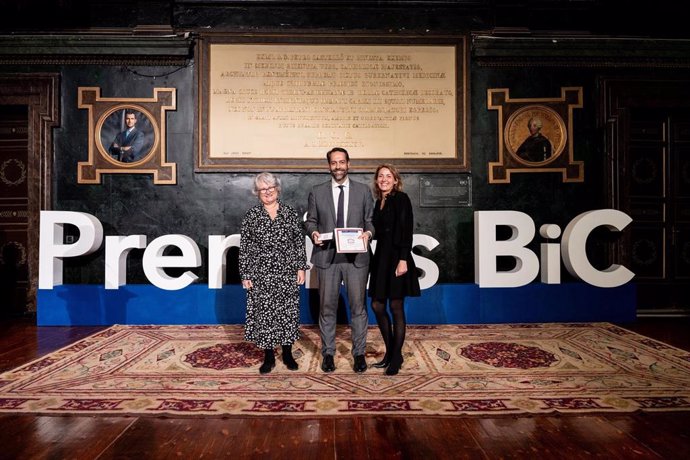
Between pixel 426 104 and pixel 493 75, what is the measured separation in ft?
3.14

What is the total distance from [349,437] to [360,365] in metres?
0.99

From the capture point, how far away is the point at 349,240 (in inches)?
120

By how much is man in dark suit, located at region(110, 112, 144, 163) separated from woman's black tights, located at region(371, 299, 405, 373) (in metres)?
3.85

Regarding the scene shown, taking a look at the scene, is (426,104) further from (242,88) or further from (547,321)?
(547,321)

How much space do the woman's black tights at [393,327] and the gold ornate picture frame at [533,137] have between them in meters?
3.02

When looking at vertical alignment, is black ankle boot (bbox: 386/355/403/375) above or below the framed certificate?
below

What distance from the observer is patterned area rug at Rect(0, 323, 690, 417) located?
256 cm

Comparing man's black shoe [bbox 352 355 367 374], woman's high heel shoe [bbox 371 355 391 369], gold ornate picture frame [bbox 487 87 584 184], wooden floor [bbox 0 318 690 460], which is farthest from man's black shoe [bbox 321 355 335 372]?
gold ornate picture frame [bbox 487 87 584 184]

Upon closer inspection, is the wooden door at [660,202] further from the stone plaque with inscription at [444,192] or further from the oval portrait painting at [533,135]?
the stone plaque with inscription at [444,192]

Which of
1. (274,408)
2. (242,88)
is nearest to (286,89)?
(242,88)

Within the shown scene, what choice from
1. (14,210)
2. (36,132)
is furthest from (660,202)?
(14,210)

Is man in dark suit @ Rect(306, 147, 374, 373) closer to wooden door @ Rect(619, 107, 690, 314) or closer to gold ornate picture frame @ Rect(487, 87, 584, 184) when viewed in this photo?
gold ornate picture frame @ Rect(487, 87, 584, 184)

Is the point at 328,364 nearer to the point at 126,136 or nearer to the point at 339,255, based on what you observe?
the point at 339,255

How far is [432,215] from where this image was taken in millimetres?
5270
